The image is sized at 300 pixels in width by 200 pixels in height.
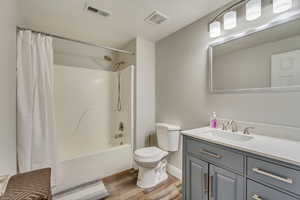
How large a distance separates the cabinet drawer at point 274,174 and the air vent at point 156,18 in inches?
67.9

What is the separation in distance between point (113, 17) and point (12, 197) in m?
1.88

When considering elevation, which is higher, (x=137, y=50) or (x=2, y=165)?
(x=137, y=50)

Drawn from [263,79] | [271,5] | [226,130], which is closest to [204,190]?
[226,130]

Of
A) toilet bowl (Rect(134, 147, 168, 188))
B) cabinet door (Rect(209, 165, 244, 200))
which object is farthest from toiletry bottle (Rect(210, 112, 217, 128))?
toilet bowl (Rect(134, 147, 168, 188))

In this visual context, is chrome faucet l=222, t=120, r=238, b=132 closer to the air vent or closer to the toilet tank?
the toilet tank

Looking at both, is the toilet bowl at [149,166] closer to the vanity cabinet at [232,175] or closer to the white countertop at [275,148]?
the vanity cabinet at [232,175]

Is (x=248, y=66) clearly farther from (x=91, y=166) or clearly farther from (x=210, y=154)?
(x=91, y=166)

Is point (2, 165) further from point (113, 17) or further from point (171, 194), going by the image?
point (113, 17)

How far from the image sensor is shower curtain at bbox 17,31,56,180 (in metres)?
1.36

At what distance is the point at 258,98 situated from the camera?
49.1 inches

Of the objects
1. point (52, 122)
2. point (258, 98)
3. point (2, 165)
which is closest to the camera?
point (2, 165)

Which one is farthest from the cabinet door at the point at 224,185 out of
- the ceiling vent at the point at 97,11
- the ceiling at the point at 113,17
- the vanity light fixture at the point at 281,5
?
the ceiling vent at the point at 97,11

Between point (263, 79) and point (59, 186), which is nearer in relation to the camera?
point (263, 79)

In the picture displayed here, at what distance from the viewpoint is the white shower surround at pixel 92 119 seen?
6.08 ft
